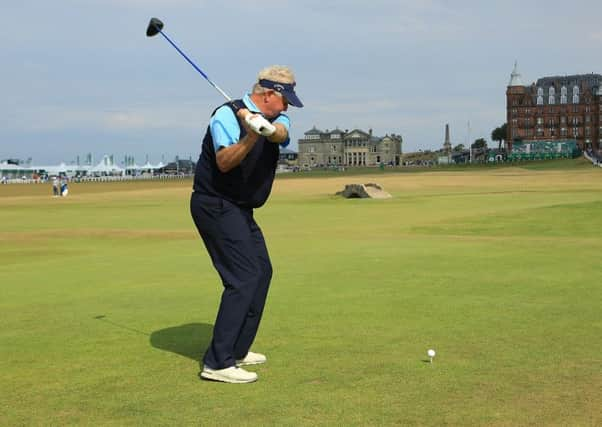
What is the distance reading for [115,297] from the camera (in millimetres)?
11695

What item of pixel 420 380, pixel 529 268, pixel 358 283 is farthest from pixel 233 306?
pixel 529 268

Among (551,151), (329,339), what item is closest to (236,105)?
(329,339)

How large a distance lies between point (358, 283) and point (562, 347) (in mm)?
4957

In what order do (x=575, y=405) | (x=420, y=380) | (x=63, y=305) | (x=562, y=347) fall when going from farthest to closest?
(x=63, y=305) → (x=562, y=347) → (x=420, y=380) → (x=575, y=405)

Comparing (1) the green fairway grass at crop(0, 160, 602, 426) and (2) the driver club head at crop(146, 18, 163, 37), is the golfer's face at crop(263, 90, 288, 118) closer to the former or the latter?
(2) the driver club head at crop(146, 18, 163, 37)

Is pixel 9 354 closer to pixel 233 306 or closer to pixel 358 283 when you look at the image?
pixel 233 306

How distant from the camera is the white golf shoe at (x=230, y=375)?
22.3ft

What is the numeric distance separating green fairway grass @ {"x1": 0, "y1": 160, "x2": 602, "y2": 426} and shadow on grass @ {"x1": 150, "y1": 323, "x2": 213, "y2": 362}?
1.4 inches

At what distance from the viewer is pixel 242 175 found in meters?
7.21

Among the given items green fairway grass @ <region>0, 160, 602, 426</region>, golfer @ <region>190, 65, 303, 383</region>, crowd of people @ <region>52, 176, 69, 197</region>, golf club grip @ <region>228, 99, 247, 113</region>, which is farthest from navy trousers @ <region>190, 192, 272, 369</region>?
crowd of people @ <region>52, 176, 69, 197</region>

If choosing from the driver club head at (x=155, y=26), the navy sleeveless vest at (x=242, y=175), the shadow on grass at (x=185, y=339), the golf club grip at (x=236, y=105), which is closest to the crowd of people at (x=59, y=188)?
the shadow on grass at (x=185, y=339)

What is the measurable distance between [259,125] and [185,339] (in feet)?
10.2

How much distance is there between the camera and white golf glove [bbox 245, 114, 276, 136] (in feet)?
21.4

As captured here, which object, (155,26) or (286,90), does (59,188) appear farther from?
(286,90)
